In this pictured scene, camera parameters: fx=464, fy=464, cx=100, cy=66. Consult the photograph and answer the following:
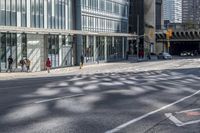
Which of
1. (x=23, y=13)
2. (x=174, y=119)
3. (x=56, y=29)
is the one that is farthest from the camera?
(x=56, y=29)

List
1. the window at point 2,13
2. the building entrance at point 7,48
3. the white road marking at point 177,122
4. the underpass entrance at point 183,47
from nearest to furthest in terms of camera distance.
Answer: the white road marking at point 177,122
the window at point 2,13
the building entrance at point 7,48
the underpass entrance at point 183,47

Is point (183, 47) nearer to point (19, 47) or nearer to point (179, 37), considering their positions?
point (179, 37)

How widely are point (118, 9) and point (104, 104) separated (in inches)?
2943

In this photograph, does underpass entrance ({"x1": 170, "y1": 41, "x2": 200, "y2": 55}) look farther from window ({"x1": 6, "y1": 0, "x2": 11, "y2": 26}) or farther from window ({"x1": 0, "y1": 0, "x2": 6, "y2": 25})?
window ({"x1": 0, "y1": 0, "x2": 6, "y2": 25})

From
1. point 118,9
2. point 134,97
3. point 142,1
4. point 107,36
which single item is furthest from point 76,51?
point 142,1

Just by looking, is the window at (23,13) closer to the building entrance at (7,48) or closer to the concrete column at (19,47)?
the concrete column at (19,47)

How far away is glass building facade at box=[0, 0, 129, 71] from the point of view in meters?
49.4

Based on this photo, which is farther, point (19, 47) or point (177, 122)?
point (19, 47)

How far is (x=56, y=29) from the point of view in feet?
186

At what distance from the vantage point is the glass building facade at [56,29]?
49391 millimetres

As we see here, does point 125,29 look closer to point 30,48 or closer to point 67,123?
point 30,48

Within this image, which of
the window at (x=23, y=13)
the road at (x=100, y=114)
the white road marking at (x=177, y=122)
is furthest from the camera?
the window at (x=23, y=13)

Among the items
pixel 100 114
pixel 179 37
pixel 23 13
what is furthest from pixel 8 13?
pixel 179 37

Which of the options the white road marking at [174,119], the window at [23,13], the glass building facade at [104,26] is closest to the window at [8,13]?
the window at [23,13]
